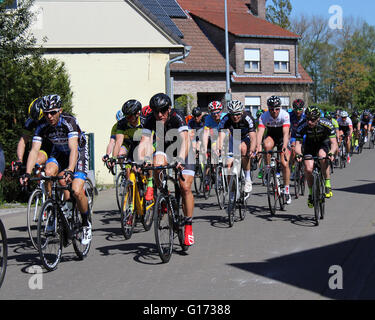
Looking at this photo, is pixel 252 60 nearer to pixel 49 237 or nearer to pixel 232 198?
pixel 232 198

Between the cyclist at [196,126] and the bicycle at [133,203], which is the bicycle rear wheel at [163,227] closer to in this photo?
the bicycle at [133,203]

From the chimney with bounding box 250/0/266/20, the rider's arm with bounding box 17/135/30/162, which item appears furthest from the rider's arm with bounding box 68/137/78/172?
the chimney with bounding box 250/0/266/20

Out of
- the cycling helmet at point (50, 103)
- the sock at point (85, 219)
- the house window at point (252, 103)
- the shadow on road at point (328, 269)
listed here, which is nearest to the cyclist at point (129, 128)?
the sock at point (85, 219)

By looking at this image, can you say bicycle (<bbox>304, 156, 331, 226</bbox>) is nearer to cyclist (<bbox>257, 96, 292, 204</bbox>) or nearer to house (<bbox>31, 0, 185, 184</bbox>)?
cyclist (<bbox>257, 96, 292, 204</bbox>)

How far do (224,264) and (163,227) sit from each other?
2.78ft

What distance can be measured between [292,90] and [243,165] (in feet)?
106

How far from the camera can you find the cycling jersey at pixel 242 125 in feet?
32.8

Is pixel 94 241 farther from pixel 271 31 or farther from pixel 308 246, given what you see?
pixel 271 31

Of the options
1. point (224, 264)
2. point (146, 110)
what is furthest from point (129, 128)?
point (224, 264)

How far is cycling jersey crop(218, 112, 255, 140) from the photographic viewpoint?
1001 centimetres

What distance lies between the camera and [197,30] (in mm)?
40938

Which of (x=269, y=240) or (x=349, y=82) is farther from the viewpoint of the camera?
(x=349, y=82)

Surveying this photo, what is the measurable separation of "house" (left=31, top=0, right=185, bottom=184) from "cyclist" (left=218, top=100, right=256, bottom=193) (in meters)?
8.50
